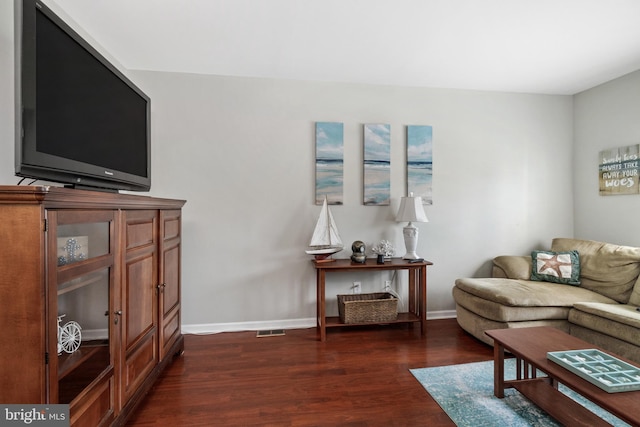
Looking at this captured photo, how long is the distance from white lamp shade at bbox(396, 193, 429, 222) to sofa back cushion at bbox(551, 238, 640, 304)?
160 cm

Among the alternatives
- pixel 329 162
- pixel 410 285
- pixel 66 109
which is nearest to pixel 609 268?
pixel 410 285

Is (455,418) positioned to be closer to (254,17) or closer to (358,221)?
(358,221)

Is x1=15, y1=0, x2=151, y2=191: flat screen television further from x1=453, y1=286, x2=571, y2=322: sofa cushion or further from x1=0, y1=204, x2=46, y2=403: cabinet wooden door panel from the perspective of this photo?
x1=453, y1=286, x2=571, y2=322: sofa cushion

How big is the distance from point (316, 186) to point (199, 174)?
45.6 inches

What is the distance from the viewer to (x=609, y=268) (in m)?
2.71

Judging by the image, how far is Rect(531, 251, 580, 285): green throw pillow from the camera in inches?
113

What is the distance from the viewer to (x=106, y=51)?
2.52m

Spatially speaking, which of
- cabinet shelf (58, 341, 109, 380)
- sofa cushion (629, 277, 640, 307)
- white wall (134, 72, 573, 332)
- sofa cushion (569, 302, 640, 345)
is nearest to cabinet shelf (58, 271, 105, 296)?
cabinet shelf (58, 341, 109, 380)

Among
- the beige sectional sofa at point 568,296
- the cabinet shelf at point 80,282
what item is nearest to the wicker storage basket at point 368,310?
the beige sectional sofa at point 568,296

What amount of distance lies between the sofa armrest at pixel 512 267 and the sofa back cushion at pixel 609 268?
0.45 m

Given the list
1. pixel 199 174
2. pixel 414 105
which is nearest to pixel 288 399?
pixel 199 174

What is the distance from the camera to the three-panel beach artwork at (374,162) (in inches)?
121

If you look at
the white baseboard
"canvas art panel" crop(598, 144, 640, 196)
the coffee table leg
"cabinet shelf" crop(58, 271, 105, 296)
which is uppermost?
"canvas art panel" crop(598, 144, 640, 196)

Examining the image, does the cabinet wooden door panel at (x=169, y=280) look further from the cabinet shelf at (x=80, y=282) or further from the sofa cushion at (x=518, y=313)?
the sofa cushion at (x=518, y=313)
